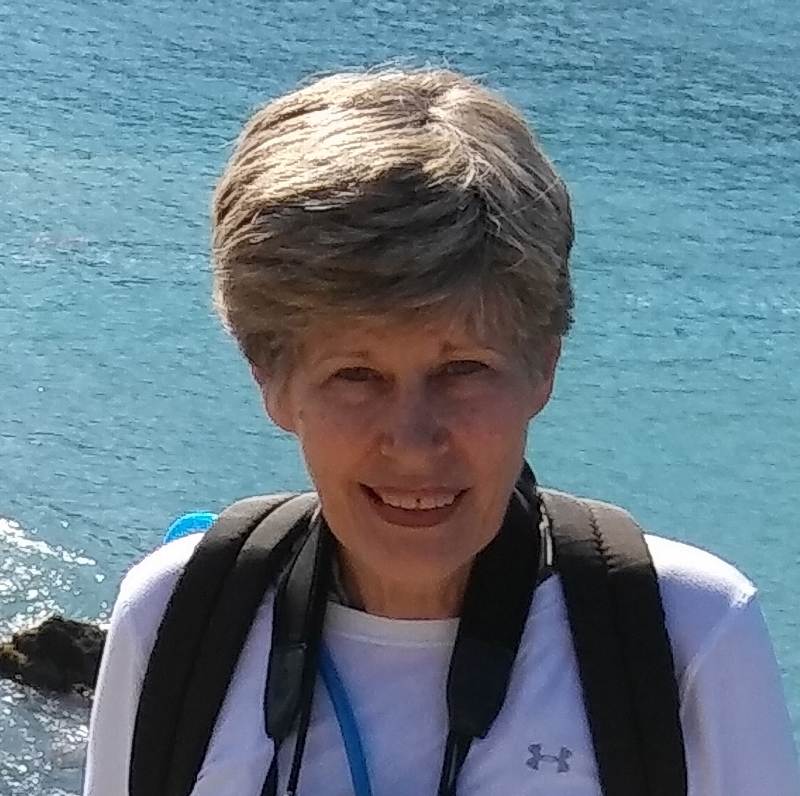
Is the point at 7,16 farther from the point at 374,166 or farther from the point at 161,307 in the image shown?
the point at 374,166

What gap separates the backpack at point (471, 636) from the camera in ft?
4.88

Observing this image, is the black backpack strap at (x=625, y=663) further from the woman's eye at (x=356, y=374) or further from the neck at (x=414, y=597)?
the woman's eye at (x=356, y=374)

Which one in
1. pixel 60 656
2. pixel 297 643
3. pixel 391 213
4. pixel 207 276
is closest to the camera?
pixel 391 213

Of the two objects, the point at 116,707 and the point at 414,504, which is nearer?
the point at 414,504

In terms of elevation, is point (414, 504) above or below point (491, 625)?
above

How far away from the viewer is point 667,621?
1.51 m

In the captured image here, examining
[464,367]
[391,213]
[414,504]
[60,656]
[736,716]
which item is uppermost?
[391,213]

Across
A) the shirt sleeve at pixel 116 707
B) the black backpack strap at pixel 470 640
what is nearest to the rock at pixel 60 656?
the shirt sleeve at pixel 116 707

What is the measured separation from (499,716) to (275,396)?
34 centimetres

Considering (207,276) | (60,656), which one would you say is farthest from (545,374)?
(207,276)

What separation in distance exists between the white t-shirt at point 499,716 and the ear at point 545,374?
0.52 feet

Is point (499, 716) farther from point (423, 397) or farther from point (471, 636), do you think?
point (423, 397)

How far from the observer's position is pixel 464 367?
4.81ft

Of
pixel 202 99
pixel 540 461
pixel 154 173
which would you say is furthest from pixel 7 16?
pixel 540 461
